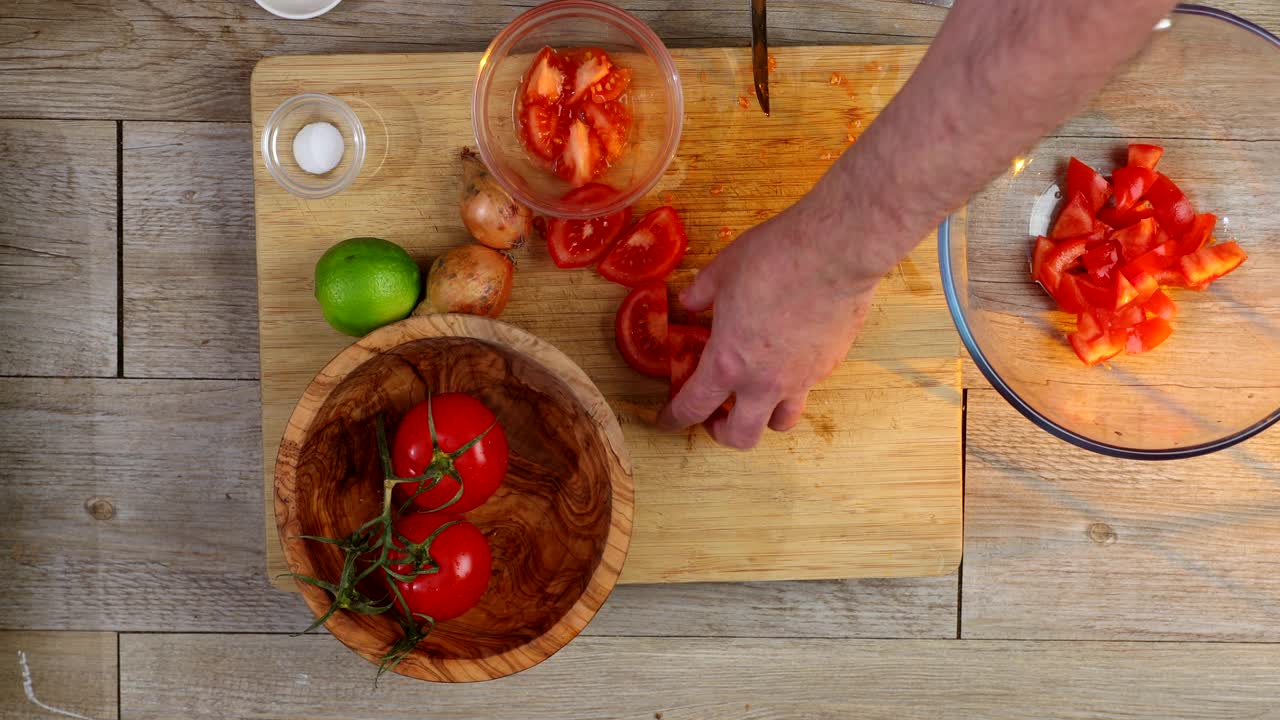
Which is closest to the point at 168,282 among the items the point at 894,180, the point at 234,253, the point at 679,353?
the point at 234,253

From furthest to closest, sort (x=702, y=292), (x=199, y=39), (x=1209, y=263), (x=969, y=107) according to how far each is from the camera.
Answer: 1. (x=199, y=39)
2. (x=1209, y=263)
3. (x=702, y=292)
4. (x=969, y=107)

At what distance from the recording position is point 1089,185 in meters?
1.18

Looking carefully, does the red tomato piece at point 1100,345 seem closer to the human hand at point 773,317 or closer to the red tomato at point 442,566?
the human hand at point 773,317

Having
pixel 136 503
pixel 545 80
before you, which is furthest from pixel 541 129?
pixel 136 503

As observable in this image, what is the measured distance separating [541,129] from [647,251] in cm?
20

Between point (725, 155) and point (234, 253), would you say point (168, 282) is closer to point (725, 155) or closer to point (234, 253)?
point (234, 253)

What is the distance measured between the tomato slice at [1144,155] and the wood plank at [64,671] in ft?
5.17

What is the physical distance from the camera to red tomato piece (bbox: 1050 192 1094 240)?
1166 millimetres

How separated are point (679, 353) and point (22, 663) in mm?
1076

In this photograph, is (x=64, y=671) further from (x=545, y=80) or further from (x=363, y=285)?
(x=545, y=80)

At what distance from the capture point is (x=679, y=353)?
115 cm

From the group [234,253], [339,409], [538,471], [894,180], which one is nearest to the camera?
[894,180]

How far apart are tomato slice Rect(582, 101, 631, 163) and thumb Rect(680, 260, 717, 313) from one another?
22 cm

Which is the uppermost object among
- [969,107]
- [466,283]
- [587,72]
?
[969,107]
